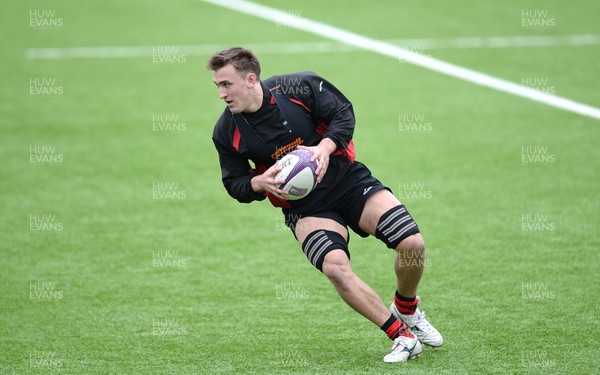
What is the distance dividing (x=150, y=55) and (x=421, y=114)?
19.9 ft

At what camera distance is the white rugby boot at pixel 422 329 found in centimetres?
675

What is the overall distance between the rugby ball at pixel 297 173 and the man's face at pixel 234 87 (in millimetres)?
514

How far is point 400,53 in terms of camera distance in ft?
54.7

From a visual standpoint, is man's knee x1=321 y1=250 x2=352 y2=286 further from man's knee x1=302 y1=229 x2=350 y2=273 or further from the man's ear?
the man's ear

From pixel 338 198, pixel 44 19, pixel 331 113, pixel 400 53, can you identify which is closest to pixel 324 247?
pixel 338 198

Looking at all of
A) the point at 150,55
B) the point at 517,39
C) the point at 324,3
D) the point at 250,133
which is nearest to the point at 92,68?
the point at 150,55

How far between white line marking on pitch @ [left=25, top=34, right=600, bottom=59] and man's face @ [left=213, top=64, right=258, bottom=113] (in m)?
10.5

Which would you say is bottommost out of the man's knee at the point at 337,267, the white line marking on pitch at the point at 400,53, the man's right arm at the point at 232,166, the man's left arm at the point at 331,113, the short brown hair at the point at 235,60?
the white line marking on pitch at the point at 400,53

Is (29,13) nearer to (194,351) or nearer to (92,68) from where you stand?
(92,68)

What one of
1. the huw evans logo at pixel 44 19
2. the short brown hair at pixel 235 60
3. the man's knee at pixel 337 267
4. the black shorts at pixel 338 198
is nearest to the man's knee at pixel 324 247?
the man's knee at pixel 337 267

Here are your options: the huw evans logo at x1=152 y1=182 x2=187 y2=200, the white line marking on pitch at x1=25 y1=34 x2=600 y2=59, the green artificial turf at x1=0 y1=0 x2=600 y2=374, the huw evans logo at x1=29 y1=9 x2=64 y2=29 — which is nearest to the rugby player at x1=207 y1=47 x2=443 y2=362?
the green artificial turf at x1=0 y1=0 x2=600 y2=374

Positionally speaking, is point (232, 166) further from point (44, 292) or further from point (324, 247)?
point (44, 292)

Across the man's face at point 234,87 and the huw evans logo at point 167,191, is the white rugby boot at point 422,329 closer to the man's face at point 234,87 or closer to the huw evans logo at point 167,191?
the man's face at point 234,87

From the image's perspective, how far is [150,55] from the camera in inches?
680
